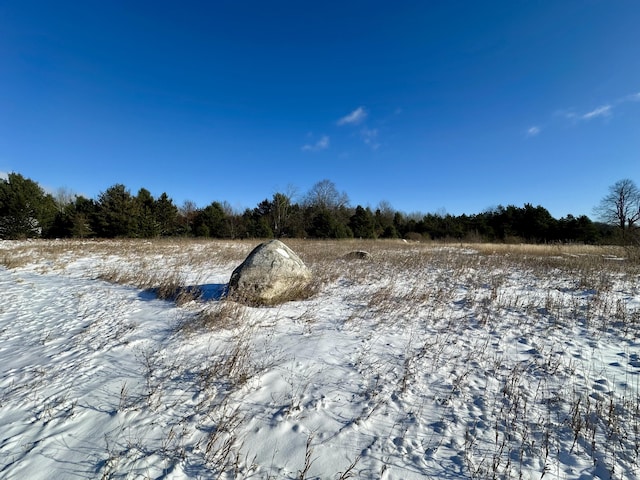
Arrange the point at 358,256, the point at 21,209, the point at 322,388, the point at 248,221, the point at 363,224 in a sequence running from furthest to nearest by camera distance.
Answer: the point at 363,224
the point at 248,221
the point at 21,209
the point at 358,256
the point at 322,388

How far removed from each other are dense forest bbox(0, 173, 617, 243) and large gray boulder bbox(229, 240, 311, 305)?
24319 mm

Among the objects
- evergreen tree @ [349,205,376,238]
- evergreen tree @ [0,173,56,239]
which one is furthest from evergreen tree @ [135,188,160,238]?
evergreen tree @ [349,205,376,238]

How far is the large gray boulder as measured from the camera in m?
6.01

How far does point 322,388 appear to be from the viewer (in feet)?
10.1

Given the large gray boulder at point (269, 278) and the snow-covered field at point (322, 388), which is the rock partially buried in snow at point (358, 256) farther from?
the snow-covered field at point (322, 388)

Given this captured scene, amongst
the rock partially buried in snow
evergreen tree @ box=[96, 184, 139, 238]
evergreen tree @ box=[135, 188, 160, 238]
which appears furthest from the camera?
evergreen tree @ box=[135, 188, 160, 238]

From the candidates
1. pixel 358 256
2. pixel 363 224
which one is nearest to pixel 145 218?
pixel 358 256

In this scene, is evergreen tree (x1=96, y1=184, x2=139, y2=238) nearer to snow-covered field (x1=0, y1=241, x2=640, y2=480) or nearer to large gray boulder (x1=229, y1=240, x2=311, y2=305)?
snow-covered field (x1=0, y1=241, x2=640, y2=480)

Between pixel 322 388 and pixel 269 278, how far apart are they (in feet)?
11.3

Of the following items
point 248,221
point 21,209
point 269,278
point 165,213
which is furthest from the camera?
point 248,221

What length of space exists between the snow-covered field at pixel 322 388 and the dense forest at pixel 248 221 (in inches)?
898

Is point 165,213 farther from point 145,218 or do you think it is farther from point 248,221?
point 248,221

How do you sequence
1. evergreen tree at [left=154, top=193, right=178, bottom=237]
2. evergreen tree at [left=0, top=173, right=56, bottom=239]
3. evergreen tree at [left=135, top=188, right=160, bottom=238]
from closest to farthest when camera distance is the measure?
evergreen tree at [left=0, top=173, right=56, bottom=239], evergreen tree at [left=135, top=188, right=160, bottom=238], evergreen tree at [left=154, top=193, right=178, bottom=237]

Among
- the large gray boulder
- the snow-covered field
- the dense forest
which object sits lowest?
the snow-covered field
